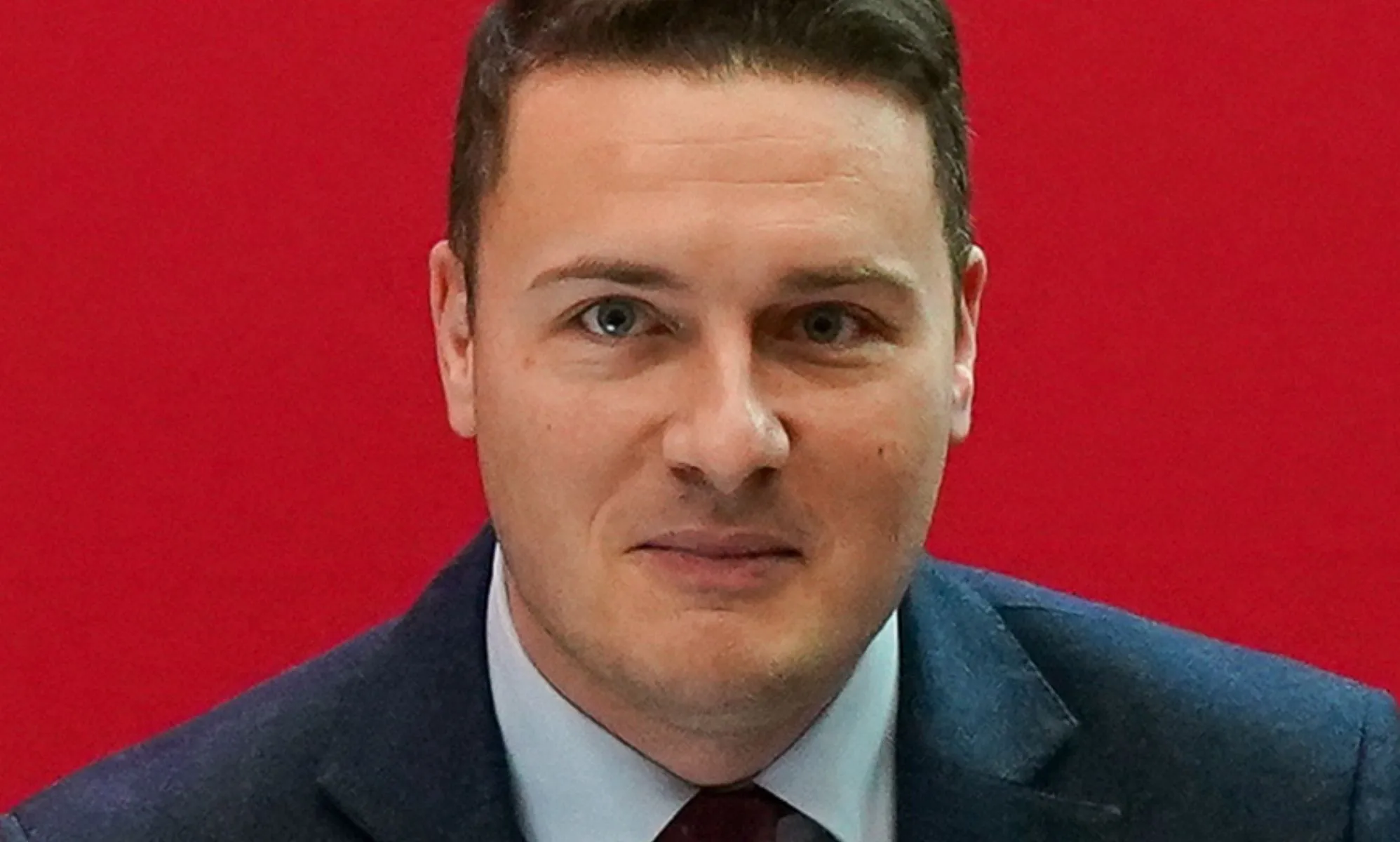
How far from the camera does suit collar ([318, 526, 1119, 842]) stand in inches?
52.0

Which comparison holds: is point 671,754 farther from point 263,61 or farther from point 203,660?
point 263,61

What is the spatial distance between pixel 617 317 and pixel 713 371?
0.07 metres

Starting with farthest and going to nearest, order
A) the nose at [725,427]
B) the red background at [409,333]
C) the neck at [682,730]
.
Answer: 1. the red background at [409,333]
2. the neck at [682,730]
3. the nose at [725,427]

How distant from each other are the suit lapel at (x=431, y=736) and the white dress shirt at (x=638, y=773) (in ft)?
0.06

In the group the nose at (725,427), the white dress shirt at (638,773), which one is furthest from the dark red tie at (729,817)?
the nose at (725,427)

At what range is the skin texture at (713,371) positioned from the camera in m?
1.17

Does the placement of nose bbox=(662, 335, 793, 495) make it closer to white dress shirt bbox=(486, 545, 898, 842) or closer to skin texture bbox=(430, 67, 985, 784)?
skin texture bbox=(430, 67, 985, 784)

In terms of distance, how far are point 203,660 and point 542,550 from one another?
0.61 meters

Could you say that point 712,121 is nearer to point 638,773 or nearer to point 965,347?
point 965,347

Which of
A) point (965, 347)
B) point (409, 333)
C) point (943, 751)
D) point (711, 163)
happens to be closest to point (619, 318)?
point (711, 163)

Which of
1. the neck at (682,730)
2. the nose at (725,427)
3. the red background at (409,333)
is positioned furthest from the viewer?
the red background at (409,333)

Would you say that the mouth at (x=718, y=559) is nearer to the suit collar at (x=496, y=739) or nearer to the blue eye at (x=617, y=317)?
the blue eye at (x=617, y=317)

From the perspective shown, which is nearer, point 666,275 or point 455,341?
point 666,275

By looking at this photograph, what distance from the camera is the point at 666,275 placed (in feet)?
3.83
